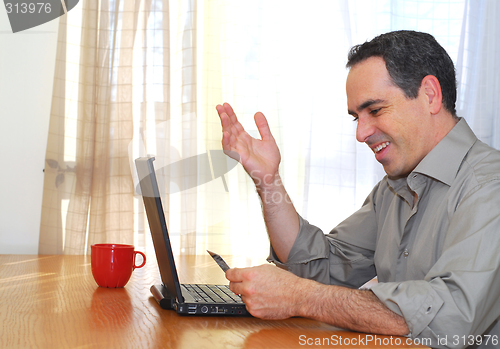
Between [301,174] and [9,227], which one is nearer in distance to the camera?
[9,227]

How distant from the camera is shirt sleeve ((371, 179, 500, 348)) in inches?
28.3

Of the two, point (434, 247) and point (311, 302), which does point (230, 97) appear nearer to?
point (434, 247)

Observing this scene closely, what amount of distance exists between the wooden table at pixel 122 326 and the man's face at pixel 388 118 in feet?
1.62

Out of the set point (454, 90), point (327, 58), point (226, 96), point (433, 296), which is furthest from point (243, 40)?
point (433, 296)

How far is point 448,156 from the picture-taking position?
0.98 m

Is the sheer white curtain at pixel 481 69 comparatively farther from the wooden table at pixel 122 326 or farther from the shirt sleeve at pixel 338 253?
the wooden table at pixel 122 326

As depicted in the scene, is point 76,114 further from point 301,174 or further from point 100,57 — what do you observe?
point 301,174

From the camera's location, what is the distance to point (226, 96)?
2260 millimetres

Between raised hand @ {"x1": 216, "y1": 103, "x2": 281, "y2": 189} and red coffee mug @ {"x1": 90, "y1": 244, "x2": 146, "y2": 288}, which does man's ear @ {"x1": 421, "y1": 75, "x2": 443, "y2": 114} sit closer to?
raised hand @ {"x1": 216, "y1": 103, "x2": 281, "y2": 189}

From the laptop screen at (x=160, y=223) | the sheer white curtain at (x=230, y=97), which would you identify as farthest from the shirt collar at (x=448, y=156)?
the sheer white curtain at (x=230, y=97)

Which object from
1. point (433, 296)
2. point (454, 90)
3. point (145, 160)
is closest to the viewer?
point (433, 296)

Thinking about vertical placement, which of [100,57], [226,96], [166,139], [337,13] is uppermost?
[337,13]

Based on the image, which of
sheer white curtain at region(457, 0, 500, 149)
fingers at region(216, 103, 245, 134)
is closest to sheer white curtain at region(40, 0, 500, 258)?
sheer white curtain at region(457, 0, 500, 149)

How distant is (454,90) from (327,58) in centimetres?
133
